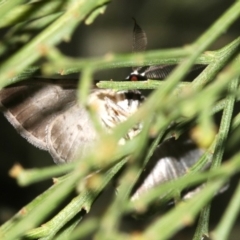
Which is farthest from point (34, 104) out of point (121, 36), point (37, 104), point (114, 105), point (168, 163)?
point (121, 36)

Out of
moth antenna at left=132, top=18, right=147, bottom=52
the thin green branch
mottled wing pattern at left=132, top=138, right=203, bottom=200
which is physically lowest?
mottled wing pattern at left=132, top=138, right=203, bottom=200

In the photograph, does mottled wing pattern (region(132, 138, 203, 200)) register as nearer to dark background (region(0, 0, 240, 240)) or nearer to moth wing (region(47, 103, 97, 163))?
moth wing (region(47, 103, 97, 163))

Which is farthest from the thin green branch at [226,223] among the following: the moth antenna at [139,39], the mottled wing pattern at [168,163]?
the mottled wing pattern at [168,163]

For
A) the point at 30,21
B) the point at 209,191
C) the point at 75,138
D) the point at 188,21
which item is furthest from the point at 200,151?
the point at 188,21

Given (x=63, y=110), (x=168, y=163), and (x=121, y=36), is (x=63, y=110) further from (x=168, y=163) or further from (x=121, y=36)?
(x=121, y=36)

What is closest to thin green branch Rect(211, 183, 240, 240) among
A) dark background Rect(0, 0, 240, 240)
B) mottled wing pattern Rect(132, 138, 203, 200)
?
mottled wing pattern Rect(132, 138, 203, 200)

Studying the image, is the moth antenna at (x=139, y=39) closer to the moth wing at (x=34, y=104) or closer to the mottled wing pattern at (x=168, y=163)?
the moth wing at (x=34, y=104)
